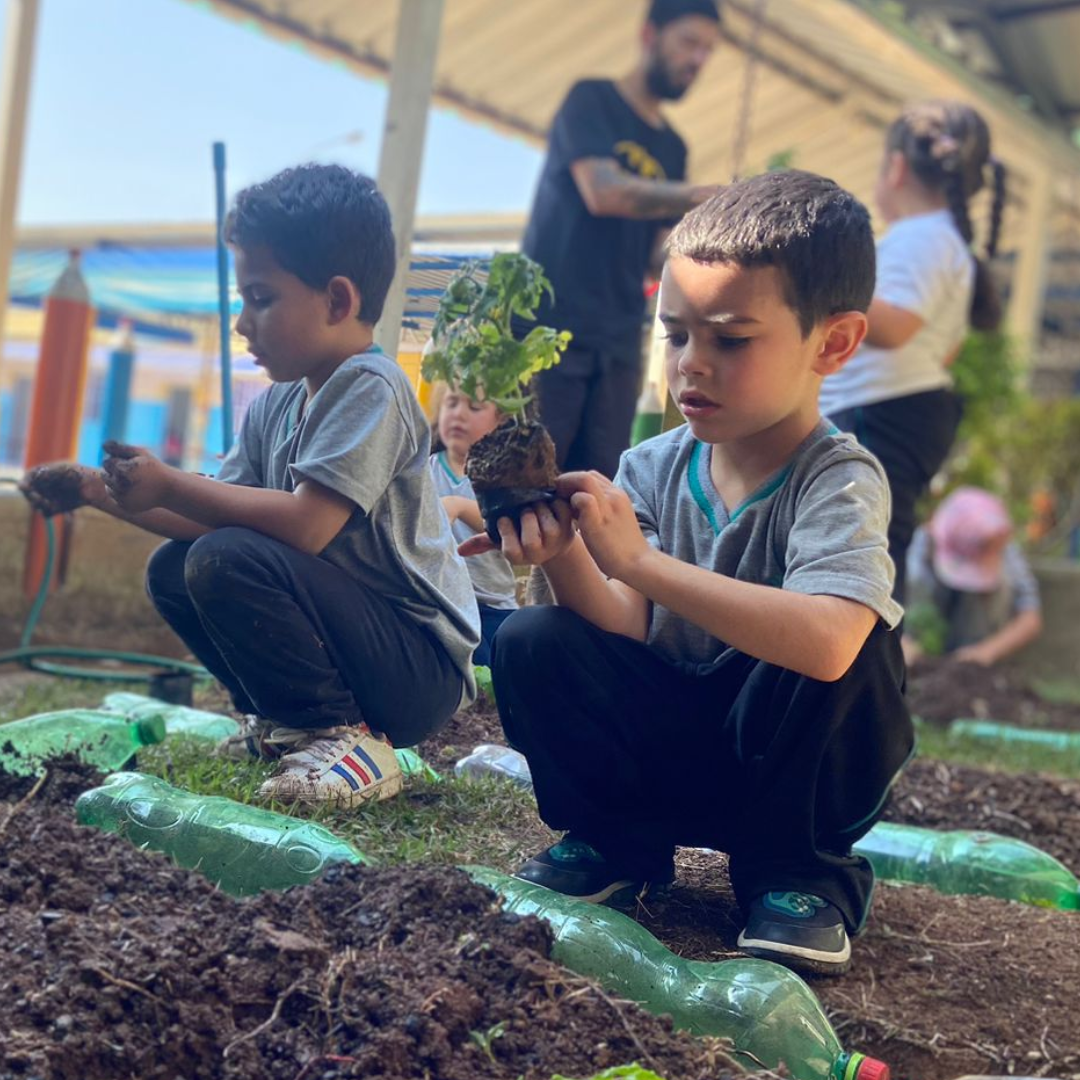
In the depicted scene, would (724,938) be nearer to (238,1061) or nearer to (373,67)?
(238,1061)

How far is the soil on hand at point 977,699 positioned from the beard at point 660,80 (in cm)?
258

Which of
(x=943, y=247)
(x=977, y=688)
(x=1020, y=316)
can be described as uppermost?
(x=1020, y=316)

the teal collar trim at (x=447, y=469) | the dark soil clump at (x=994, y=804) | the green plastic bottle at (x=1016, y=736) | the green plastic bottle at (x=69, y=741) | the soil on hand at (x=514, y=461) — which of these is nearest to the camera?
the soil on hand at (x=514, y=461)

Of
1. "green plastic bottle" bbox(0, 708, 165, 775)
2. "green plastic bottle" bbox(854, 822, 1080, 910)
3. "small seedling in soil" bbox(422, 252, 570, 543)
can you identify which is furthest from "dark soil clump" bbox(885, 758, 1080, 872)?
"green plastic bottle" bbox(0, 708, 165, 775)

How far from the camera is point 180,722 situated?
282 centimetres

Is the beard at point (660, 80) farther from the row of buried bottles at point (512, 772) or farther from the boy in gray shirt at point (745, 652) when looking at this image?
the row of buried bottles at point (512, 772)

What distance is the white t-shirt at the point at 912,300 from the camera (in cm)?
349

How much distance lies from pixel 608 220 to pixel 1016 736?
2.67 m

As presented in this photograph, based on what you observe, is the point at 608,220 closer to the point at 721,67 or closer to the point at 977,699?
the point at 977,699

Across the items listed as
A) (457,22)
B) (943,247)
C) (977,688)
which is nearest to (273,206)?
(943,247)

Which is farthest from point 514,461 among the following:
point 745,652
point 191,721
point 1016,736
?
point 1016,736

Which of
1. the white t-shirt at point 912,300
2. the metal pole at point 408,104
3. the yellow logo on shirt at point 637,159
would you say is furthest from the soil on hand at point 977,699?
the metal pole at point 408,104

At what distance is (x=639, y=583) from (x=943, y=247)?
214 cm

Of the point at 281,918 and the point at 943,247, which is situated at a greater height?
the point at 943,247
